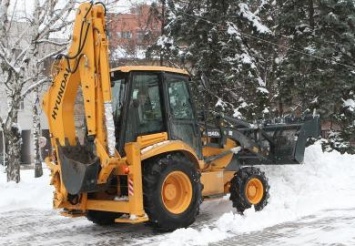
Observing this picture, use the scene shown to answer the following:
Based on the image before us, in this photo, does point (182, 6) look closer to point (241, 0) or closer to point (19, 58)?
point (241, 0)

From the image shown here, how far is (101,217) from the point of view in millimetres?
9523

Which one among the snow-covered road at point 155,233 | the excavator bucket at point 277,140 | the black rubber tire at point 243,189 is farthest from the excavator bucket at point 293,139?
the snow-covered road at point 155,233

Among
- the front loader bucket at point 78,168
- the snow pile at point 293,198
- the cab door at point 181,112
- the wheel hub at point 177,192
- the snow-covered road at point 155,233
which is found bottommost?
the snow-covered road at point 155,233

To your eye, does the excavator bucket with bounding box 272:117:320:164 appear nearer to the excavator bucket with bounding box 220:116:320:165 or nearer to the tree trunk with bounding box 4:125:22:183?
the excavator bucket with bounding box 220:116:320:165

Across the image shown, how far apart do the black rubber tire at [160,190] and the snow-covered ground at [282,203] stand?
0.75 feet

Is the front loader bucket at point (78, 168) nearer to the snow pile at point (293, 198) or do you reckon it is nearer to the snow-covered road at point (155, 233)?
the snow-covered road at point (155, 233)

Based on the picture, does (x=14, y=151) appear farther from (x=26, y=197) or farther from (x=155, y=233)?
(x=155, y=233)

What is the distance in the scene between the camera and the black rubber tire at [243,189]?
9984 millimetres

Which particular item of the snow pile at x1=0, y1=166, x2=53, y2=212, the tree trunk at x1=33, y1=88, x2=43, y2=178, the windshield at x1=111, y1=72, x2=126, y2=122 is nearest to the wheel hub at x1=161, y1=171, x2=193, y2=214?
the windshield at x1=111, y1=72, x2=126, y2=122

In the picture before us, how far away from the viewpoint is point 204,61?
1844 cm

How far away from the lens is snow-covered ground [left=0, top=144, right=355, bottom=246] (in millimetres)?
8047

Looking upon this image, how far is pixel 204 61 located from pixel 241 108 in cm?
208

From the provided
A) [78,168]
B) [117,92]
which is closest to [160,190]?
[78,168]

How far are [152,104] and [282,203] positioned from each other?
3.65m
